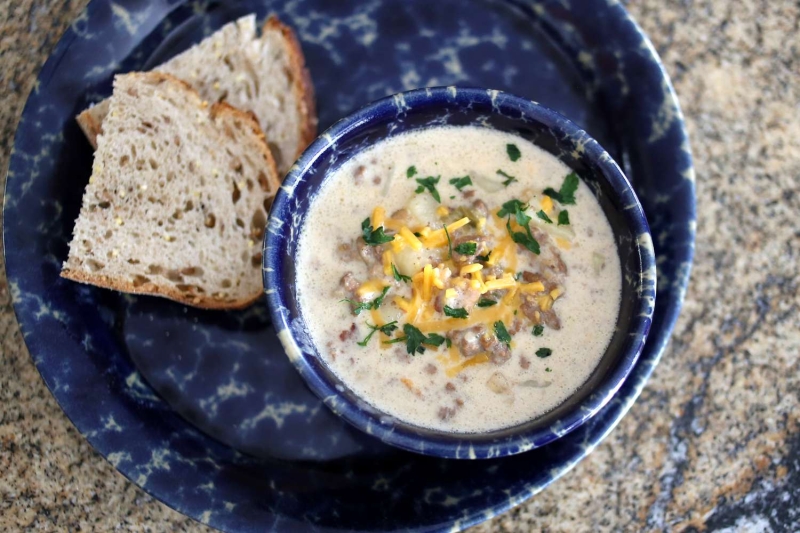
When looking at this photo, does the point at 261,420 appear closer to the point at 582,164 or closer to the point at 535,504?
the point at 535,504

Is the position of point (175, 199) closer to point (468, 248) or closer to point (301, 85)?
point (301, 85)

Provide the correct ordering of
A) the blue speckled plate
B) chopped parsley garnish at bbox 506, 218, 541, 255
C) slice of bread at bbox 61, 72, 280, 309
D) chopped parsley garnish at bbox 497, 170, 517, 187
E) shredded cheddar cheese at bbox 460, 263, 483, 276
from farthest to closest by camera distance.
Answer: slice of bread at bbox 61, 72, 280, 309 → the blue speckled plate → chopped parsley garnish at bbox 497, 170, 517, 187 → chopped parsley garnish at bbox 506, 218, 541, 255 → shredded cheddar cheese at bbox 460, 263, 483, 276

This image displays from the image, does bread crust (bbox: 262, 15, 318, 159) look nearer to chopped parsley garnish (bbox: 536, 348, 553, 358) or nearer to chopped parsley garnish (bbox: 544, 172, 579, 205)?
chopped parsley garnish (bbox: 544, 172, 579, 205)

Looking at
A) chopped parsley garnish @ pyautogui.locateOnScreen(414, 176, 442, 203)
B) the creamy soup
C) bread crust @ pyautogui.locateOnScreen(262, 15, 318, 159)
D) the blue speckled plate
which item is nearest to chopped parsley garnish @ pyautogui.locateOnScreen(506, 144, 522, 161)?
the creamy soup

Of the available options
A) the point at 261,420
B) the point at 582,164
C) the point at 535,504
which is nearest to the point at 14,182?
the point at 261,420

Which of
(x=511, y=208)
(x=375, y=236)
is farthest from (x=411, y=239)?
(x=511, y=208)
